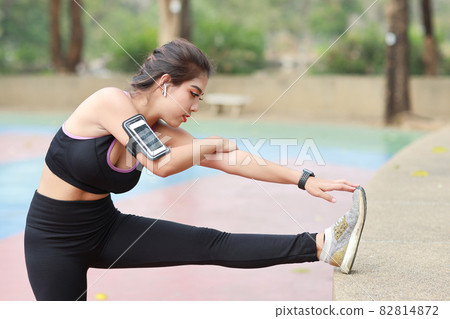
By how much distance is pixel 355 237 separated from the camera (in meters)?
2.95

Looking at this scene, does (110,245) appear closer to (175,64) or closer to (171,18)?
(175,64)

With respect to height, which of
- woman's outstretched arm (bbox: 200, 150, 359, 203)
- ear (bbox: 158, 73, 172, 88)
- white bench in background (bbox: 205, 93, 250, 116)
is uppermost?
ear (bbox: 158, 73, 172, 88)

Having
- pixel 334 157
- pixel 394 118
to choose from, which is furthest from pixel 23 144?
pixel 394 118

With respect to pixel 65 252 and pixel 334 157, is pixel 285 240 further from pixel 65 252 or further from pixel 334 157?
pixel 334 157

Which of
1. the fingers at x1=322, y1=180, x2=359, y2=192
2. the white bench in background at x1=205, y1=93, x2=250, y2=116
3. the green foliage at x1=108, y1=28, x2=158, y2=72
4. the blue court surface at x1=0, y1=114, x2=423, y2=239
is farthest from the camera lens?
the green foliage at x1=108, y1=28, x2=158, y2=72

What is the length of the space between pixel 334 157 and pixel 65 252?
7335mm

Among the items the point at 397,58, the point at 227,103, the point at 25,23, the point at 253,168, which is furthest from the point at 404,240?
the point at 25,23

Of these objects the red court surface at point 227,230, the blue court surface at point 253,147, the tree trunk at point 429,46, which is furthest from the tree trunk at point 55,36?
the red court surface at point 227,230

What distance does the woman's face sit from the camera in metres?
2.70

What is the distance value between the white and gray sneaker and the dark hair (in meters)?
0.93

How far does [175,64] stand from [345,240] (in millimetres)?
1149

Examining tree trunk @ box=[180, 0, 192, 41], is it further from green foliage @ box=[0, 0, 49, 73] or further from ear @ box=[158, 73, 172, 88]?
green foliage @ box=[0, 0, 49, 73]

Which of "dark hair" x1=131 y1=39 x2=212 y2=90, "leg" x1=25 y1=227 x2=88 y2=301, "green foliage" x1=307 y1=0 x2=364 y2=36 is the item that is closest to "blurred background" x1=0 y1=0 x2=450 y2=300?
"dark hair" x1=131 y1=39 x2=212 y2=90

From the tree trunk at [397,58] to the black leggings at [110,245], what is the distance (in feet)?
38.3
